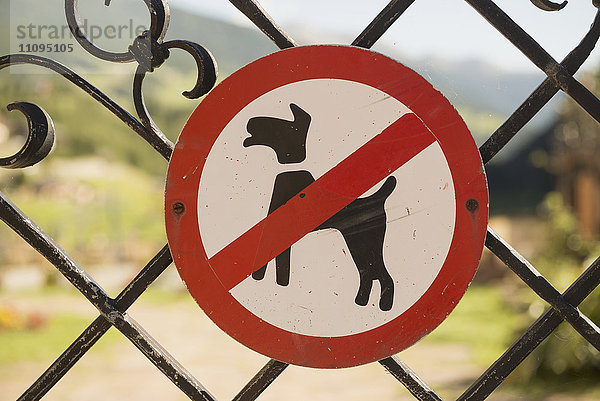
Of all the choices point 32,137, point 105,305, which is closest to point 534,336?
point 105,305

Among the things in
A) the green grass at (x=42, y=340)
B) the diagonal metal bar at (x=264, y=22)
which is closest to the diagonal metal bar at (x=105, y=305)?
the diagonal metal bar at (x=264, y=22)

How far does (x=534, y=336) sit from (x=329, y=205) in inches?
10.4

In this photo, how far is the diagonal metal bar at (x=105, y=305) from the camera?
0.70 meters

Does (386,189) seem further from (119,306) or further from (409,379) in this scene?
(119,306)

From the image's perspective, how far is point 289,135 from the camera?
0.65m

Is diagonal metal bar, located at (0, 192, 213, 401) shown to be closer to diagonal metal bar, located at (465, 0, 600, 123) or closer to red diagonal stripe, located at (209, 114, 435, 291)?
red diagonal stripe, located at (209, 114, 435, 291)

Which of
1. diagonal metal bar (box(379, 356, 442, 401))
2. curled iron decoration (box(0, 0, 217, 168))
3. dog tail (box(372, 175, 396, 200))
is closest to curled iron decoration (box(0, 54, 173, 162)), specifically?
curled iron decoration (box(0, 0, 217, 168))

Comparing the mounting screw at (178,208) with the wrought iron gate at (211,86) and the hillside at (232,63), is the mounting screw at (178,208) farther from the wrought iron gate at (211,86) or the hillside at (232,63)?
the hillside at (232,63)

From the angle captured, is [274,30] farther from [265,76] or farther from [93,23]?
[93,23]

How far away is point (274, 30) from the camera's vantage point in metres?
0.69

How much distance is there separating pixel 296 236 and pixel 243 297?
9 cm

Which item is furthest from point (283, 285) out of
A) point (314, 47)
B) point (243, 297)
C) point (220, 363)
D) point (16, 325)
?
point (16, 325)

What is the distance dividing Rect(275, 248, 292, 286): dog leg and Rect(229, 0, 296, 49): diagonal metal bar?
231 mm

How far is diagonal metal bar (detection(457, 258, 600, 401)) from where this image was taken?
666 millimetres
